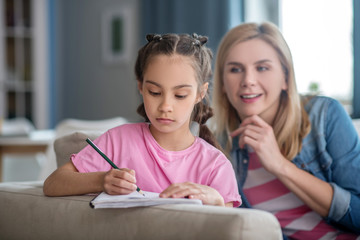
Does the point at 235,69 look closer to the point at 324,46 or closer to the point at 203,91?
the point at 203,91

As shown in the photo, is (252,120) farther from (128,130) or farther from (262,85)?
(128,130)

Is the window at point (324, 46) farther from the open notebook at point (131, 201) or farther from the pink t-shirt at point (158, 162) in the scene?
the open notebook at point (131, 201)

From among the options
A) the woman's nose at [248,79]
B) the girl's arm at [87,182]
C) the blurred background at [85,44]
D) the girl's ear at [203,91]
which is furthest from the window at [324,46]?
the girl's arm at [87,182]

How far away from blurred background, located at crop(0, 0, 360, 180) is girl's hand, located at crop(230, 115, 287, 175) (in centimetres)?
256

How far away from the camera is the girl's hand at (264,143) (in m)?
1.63

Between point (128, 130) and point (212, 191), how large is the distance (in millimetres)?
330

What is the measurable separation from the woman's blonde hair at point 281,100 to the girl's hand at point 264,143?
94 mm

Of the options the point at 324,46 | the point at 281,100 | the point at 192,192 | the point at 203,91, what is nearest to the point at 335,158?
the point at 281,100

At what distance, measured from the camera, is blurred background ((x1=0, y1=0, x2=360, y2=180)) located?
14.3 feet

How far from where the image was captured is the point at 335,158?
66.4 inches

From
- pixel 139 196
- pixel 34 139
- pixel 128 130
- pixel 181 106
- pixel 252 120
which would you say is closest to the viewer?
pixel 139 196

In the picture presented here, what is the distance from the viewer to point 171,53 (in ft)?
4.35

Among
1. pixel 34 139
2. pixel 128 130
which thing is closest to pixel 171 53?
pixel 128 130

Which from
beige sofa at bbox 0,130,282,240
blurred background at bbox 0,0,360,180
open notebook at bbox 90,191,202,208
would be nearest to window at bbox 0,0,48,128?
blurred background at bbox 0,0,360,180
